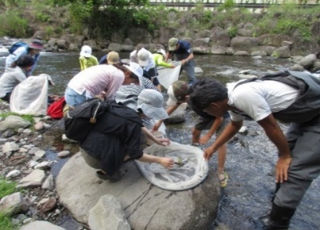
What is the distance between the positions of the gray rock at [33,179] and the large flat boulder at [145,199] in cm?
27

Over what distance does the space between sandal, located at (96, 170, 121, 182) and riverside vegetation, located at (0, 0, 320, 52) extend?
43.9 feet

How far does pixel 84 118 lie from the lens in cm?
262

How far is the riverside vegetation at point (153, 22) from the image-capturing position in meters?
15.0

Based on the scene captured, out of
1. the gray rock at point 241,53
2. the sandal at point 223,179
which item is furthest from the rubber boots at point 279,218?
the gray rock at point 241,53

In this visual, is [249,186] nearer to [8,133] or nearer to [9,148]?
[9,148]

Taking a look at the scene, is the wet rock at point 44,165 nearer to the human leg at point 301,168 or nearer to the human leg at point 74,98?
the human leg at point 74,98

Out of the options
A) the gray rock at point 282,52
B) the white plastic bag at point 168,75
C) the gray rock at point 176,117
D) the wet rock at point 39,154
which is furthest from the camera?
the gray rock at point 282,52

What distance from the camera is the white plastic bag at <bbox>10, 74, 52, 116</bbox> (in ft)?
17.7

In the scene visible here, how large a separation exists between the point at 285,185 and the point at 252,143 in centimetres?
222

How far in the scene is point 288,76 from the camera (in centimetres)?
245

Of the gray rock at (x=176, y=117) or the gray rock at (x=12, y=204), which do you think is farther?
the gray rock at (x=176, y=117)

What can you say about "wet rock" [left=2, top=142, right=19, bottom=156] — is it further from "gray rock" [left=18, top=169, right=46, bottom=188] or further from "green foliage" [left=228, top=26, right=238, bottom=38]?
"green foliage" [left=228, top=26, right=238, bottom=38]

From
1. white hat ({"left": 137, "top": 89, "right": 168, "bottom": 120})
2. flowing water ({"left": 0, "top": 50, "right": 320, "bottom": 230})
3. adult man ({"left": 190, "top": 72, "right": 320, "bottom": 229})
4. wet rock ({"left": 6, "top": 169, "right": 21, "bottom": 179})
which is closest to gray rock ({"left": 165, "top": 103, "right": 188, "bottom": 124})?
flowing water ({"left": 0, "top": 50, "right": 320, "bottom": 230})

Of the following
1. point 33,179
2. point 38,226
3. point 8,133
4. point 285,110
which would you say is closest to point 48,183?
point 33,179
